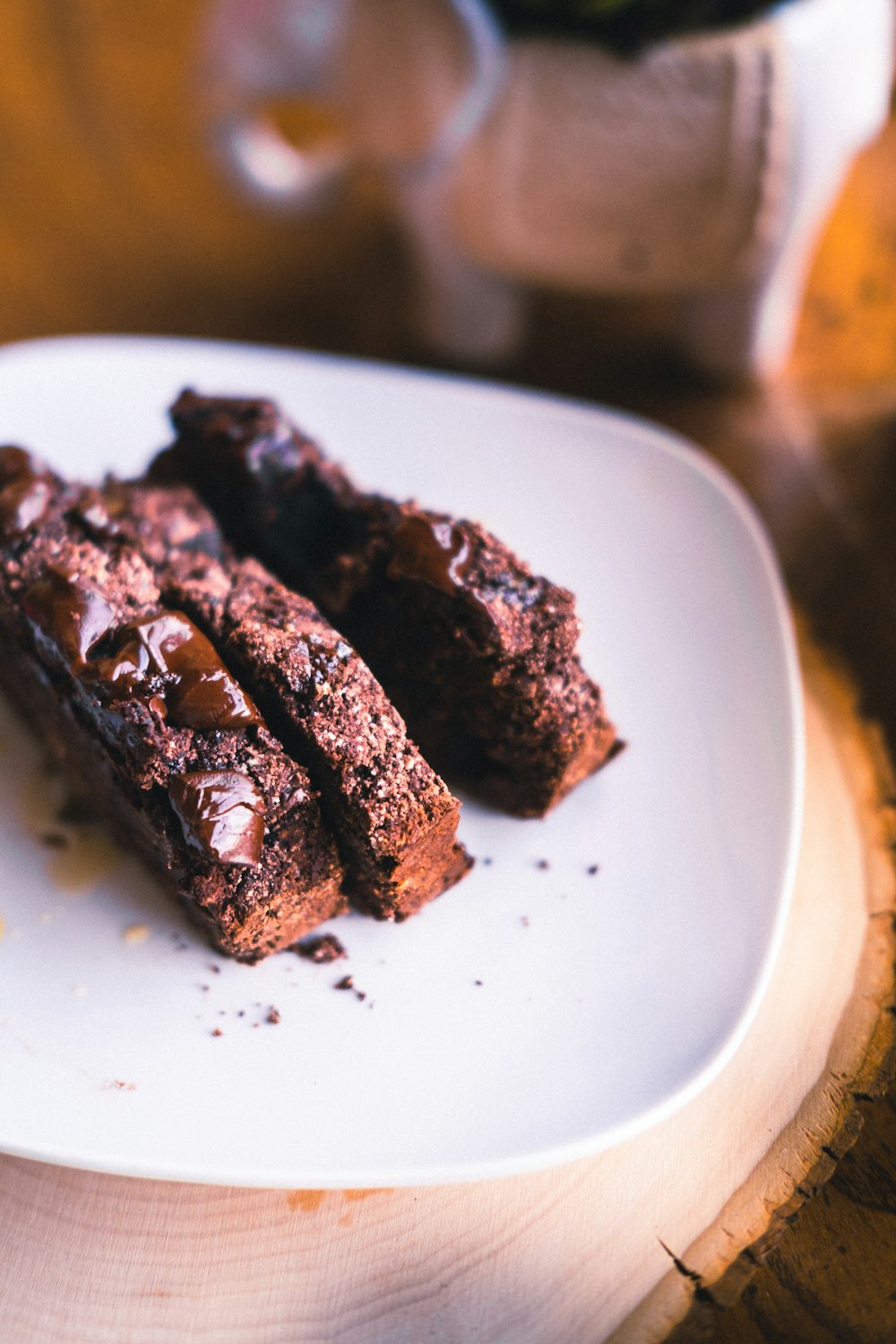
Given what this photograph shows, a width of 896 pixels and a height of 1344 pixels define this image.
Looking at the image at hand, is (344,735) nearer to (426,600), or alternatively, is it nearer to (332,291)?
(426,600)

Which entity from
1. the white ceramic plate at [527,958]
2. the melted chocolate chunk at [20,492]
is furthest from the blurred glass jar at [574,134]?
the melted chocolate chunk at [20,492]

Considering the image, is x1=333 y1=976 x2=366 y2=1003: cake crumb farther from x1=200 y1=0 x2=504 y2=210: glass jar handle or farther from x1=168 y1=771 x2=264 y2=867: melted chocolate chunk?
x1=200 y1=0 x2=504 y2=210: glass jar handle

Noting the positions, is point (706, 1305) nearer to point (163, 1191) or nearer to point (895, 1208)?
point (895, 1208)

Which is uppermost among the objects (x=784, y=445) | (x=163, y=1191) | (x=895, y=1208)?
(x=784, y=445)

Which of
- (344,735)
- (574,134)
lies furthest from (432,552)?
(574,134)

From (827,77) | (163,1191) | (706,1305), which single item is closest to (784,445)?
(827,77)

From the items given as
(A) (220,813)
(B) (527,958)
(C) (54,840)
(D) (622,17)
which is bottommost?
(C) (54,840)

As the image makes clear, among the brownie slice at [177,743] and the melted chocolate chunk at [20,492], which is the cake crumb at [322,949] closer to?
the brownie slice at [177,743]
